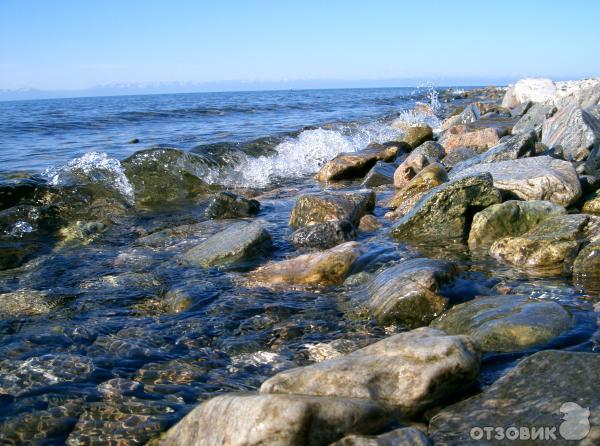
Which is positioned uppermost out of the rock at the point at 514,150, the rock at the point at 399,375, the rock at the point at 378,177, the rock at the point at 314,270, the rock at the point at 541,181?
the rock at the point at 514,150

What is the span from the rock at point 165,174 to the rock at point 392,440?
7.41 m

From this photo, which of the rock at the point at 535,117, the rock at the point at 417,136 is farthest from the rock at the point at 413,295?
the rock at the point at 535,117

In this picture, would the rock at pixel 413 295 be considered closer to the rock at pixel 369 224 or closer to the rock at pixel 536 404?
the rock at pixel 536 404

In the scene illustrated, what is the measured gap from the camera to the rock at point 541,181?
19.5ft

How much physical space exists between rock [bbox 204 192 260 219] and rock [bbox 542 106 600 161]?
4640 mm

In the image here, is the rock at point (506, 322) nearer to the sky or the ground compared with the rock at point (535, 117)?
nearer to the ground

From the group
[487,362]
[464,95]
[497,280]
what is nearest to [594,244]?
[497,280]

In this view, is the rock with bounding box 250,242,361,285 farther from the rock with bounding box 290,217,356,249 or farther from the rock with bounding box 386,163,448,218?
the rock with bounding box 386,163,448,218

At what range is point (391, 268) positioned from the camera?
4531 mm

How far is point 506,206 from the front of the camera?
5.47 metres

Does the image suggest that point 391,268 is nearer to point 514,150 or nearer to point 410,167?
point 514,150

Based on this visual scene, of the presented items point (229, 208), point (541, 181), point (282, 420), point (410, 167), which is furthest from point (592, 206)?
point (282, 420)

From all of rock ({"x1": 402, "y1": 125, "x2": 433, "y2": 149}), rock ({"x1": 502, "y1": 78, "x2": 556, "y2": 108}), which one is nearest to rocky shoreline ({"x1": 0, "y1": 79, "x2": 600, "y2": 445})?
rock ({"x1": 402, "y1": 125, "x2": 433, "y2": 149})

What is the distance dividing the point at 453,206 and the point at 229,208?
10.8 ft
